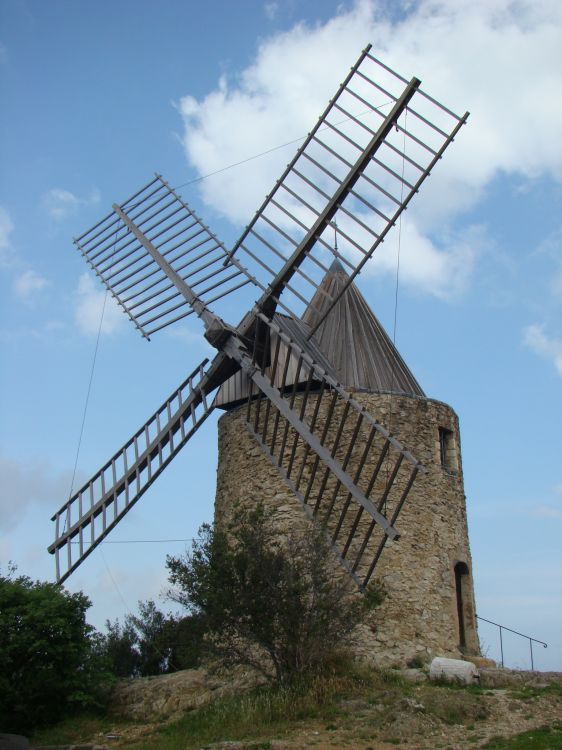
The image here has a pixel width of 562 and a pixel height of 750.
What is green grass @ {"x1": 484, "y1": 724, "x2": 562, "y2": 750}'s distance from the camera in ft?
27.0

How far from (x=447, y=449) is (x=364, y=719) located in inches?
206

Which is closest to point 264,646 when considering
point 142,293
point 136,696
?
point 136,696

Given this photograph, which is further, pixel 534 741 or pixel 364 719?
pixel 364 719

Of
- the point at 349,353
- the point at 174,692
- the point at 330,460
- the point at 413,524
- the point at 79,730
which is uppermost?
the point at 349,353

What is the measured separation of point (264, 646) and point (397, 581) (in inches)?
97.6

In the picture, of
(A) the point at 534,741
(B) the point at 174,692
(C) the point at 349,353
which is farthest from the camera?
(C) the point at 349,353

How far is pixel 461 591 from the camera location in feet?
43.2

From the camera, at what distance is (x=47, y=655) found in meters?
12.5

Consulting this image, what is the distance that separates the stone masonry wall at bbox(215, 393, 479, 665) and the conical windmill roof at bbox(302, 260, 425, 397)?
61 cm

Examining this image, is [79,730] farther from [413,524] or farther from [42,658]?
[413,524]

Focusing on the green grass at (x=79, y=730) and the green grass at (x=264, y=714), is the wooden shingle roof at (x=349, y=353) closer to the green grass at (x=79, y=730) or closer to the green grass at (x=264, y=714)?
the green grass at (x=264, y=714)

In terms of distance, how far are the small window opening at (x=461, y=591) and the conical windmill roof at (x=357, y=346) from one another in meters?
2.69

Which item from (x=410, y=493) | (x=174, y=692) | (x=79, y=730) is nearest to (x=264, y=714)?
(x=174, y=692)

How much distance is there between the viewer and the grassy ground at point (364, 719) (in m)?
8.81
